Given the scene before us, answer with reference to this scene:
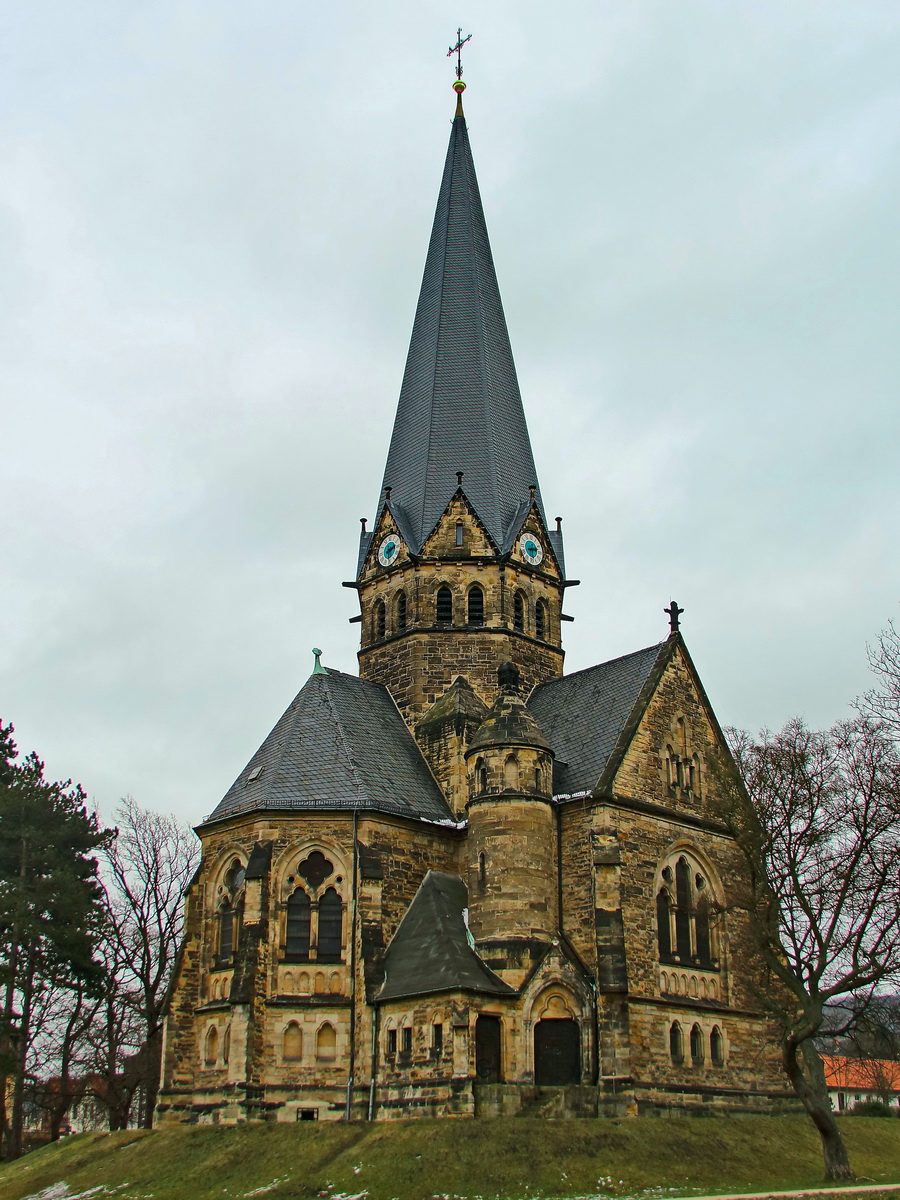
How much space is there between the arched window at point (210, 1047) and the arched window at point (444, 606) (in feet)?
48.1

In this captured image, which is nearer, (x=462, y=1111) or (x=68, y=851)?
(x=462, y=1111)

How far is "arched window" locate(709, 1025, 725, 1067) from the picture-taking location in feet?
105

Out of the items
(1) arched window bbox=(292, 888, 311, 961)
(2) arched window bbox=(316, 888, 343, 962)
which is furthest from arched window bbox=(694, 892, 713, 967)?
(1) arched window bbox=(292, 888, 311, 961)

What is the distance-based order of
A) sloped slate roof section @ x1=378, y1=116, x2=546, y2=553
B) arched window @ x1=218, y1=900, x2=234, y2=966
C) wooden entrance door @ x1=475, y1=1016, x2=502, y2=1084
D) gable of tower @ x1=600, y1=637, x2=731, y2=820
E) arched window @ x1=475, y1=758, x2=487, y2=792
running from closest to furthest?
wooden entrance door @ x1=475, y1=1016, x2=502, y2=1084 → arched window @ x1=475, y1=758, x2=487, y2=792 → arched window @ x1=218, y1=900, x2=234, y2=966 → gable of tower @ x1=600, y1=637, x2=731, y2=820 → sloped slate roof section @ x1=378, y1=116, x2=546, y2=553

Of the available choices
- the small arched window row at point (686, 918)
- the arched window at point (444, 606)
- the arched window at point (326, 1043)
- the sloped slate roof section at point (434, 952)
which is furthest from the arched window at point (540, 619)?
the arched window at point (326, 1043)

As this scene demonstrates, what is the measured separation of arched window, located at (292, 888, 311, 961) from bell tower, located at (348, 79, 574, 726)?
322 inches

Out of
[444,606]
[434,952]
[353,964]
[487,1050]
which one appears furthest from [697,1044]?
[444,606]

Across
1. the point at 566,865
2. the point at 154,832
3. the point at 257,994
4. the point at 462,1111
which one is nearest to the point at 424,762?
the point at 566,865

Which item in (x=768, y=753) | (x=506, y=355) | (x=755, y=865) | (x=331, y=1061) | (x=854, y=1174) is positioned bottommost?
(x=854, y=1174)

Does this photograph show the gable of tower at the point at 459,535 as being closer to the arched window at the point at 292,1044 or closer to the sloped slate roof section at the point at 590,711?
the sloped slate roof section at the point at 590,711

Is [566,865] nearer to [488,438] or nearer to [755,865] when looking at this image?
[755,865]

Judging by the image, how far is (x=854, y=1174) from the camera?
24.3 meters

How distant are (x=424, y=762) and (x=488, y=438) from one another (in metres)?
12.4

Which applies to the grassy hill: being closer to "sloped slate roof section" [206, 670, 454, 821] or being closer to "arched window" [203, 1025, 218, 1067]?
"arched window" [203, 1025, 218, 1067]
